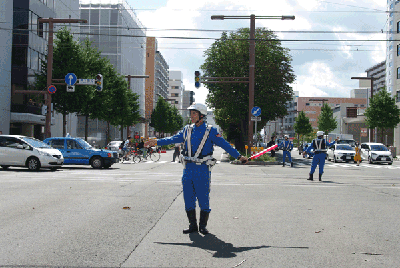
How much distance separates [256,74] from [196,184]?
3209 centimetres

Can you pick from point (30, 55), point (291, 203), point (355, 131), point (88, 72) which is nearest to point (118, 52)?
point (30, 55)

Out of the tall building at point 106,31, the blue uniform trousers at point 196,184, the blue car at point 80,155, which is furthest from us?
the tall building at point 106,31

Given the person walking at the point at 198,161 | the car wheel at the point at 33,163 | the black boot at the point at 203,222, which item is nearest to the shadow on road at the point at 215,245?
the black boot at the point at 203,222

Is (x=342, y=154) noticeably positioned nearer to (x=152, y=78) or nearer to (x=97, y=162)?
(x=97, y=162)

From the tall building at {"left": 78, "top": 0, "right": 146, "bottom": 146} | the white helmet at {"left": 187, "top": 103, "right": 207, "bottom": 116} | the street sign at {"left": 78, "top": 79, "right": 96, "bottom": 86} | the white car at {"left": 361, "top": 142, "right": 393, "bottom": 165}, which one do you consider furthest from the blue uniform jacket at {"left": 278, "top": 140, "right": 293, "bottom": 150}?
the tall building at {"left": 78, "top": 0, "right": 146, "bottom": 146}

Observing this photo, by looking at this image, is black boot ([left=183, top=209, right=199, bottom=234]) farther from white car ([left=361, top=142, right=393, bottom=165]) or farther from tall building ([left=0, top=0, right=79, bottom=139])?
tall building ([left=0, top=0, right=79, bottom=139])

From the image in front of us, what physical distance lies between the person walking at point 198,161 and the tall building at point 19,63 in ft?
108

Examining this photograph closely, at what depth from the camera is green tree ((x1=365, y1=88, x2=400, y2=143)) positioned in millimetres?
48106

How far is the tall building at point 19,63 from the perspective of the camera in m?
37.3

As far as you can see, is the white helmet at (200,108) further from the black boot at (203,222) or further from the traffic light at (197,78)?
the traffic light at (197,78)

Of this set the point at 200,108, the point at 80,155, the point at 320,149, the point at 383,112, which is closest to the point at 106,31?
the point at 383,112

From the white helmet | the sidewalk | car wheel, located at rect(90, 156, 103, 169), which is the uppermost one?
the white helmet

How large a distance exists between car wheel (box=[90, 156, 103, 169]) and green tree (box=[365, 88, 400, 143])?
3499 cm

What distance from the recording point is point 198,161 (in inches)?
240
